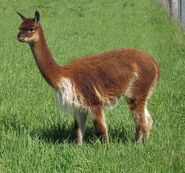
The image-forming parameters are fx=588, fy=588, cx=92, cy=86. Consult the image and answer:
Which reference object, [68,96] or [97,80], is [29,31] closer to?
[68,96]

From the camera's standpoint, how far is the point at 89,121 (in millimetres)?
7605

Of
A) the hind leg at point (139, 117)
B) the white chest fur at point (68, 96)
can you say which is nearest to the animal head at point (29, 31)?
the white chest fur at point (68, 96)

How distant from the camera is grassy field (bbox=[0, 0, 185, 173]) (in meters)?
5.51

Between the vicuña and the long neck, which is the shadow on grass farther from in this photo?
the long neck

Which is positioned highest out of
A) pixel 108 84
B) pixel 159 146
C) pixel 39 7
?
pixel 108 84

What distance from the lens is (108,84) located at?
6531 millimetres

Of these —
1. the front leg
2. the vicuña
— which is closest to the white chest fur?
the vicuña

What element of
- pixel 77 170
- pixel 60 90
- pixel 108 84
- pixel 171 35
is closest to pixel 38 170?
pixel 77 170

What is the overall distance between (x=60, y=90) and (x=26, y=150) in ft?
2.45

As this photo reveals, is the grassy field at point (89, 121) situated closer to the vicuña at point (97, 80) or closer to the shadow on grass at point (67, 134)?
the shadow on grass at point (67, 134)

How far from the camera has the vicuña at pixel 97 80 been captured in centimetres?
624

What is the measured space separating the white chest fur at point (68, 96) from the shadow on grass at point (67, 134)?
507 millimetres

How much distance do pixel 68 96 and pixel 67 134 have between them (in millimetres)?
970

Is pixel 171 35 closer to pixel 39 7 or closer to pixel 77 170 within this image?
pixel 77 170
